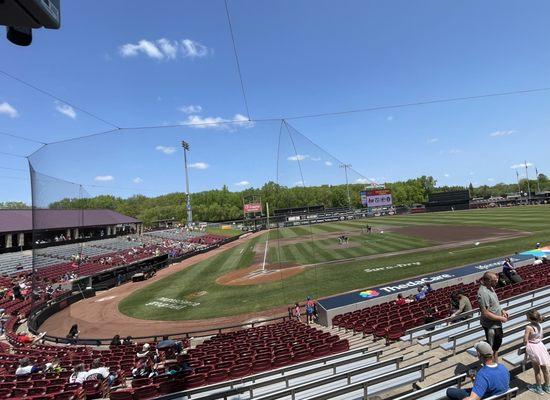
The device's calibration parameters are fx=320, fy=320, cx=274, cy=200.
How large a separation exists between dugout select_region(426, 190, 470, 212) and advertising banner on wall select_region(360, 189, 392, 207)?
44.9 m

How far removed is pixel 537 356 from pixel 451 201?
11607 cm

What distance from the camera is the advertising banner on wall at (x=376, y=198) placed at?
69.5 m

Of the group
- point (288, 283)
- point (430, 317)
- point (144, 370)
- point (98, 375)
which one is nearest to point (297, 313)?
point (288, 283)

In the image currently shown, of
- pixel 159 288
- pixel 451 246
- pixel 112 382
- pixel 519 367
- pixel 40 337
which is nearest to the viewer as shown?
pixel 519 367

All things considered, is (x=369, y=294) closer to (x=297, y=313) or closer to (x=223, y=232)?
(x=297, y=313)

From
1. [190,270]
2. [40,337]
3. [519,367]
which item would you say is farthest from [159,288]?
[519,367]

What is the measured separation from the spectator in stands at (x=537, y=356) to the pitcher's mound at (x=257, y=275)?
2504cm

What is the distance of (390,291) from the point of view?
2008 cm

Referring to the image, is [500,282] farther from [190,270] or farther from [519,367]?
[190,270]

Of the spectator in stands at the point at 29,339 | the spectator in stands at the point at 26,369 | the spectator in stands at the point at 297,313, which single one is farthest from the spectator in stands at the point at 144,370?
the spectator in stands at the point at 29,339

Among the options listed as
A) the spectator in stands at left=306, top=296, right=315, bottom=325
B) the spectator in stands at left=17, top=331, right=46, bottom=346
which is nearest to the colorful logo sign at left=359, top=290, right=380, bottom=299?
the spectator in stands at left=306, top=296, right=315, bottom=325

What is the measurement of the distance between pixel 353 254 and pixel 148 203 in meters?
27.4

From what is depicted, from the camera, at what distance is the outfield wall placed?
17969 millimetres

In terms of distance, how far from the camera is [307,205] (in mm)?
17578
